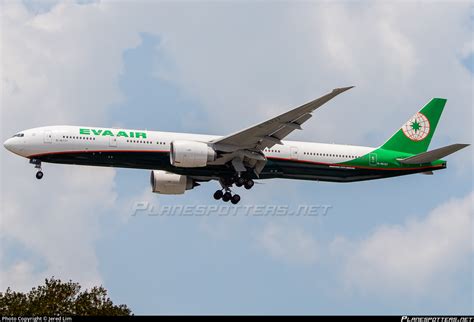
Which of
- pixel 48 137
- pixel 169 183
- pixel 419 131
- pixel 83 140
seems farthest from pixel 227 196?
pixel 419 131

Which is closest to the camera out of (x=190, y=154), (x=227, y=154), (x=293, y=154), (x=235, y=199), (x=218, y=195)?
(x=190, y=154)

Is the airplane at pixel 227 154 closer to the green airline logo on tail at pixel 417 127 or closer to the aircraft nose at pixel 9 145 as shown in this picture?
the aircraft nose at pixel 9 145

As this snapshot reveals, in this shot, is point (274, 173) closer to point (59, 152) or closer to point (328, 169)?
point (328, 169)

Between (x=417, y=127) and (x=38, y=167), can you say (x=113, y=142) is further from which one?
(x=417, y=127)

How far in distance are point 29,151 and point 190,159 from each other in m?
8.32

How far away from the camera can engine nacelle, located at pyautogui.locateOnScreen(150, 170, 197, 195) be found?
56.5 meters

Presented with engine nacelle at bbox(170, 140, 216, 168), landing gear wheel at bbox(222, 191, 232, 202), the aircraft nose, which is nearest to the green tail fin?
landing gear wheel at bbox(222, 191, 232, 202)

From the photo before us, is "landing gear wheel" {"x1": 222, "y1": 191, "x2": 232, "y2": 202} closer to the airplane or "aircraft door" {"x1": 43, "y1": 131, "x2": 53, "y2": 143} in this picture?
the airplane

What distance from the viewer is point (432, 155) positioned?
55.0 metres

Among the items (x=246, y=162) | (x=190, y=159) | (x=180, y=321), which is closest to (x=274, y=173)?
(x=246, y=162)

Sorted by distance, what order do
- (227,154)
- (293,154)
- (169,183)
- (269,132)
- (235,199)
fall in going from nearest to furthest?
(269,132) → (227,154) → (293,154) → (235,199) → (169,183)

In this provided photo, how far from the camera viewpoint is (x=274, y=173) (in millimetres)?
53906

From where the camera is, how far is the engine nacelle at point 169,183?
56469mm

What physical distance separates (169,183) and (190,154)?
20.7ft
